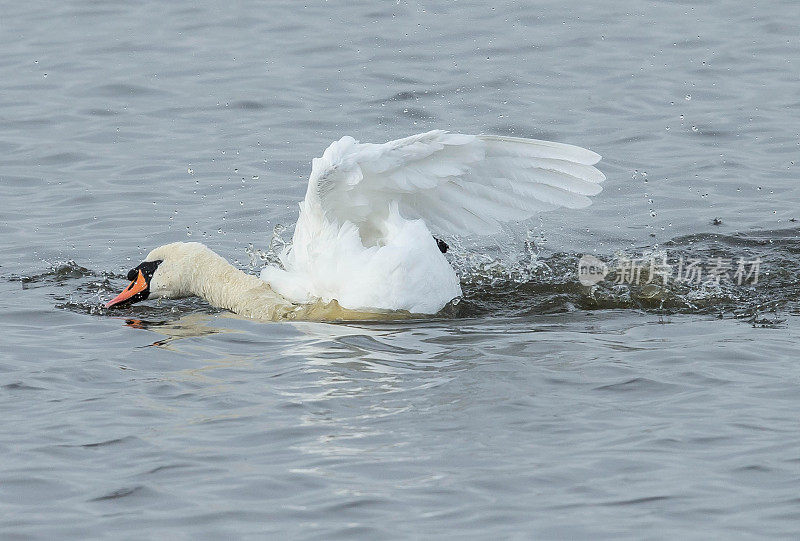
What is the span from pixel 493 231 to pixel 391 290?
4.15 ft

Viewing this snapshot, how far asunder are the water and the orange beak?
111 millimetres

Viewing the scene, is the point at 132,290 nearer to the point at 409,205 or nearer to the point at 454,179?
the point at 409,205

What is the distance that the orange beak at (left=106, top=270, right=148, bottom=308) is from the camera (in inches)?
351

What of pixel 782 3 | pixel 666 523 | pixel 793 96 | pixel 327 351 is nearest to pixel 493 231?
pixel 327 351

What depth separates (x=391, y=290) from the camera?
7969 millimetres

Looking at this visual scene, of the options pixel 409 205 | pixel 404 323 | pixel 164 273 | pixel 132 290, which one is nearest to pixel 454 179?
pixel 409 205

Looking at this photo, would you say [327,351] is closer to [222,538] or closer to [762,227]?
[222,538]

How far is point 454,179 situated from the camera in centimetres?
870

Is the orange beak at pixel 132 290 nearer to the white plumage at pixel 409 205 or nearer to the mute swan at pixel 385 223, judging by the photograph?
the mute swan at pixel 385 223

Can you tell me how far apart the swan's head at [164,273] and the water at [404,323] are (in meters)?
0.16

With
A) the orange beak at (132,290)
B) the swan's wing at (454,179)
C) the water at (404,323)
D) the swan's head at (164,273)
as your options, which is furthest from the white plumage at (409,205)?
the orange beak at (132,290)

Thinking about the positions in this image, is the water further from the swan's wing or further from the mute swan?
the swan's wing

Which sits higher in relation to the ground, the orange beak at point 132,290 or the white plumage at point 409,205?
the white plumage at point 409,205

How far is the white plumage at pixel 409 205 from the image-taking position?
26.1ft
